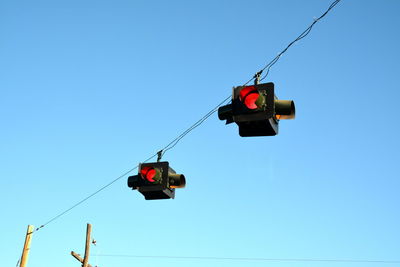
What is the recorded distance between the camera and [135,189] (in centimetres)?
684

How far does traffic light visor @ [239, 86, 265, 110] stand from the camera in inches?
203

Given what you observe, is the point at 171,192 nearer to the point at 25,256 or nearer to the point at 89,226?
the point at 25,256

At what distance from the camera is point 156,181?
6699mm

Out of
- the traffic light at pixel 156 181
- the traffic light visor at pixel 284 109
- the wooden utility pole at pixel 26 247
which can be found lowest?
the traffic light at pixel 156 181

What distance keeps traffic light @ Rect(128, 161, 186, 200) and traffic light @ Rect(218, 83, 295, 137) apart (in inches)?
70.7

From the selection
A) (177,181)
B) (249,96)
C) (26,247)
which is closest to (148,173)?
(177,181)

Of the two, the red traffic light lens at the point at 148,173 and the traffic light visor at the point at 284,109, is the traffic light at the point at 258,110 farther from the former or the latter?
the red traffic light lens at the point at 148,173

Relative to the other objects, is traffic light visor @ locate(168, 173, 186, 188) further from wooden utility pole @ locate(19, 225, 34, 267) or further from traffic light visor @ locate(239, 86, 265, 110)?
wooden utility pole @ locate(19, 225, 34, 267)

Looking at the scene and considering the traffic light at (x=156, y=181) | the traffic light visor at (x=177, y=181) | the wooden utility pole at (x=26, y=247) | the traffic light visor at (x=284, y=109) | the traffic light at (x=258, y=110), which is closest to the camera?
the traffic light at (x=258, y=110)

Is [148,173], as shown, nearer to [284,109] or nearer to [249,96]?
[249,96]

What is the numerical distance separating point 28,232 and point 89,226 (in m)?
6.39

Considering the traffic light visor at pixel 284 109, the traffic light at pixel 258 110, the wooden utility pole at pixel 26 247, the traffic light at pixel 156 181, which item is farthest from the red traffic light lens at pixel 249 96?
the wooden utility pole at pixel 26 247

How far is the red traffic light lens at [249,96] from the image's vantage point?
5215mm

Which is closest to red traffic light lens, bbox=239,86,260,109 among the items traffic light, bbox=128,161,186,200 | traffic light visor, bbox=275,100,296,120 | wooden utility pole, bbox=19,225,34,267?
traffic light visor, bbox=275,100,296,120
